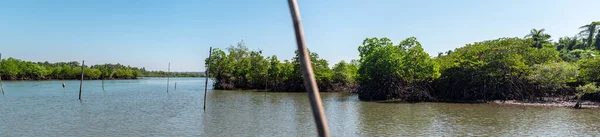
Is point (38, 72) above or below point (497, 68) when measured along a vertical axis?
below

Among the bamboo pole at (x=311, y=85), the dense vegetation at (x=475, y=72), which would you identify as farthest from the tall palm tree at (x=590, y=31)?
the bamboo pole at (x=311, y=85)

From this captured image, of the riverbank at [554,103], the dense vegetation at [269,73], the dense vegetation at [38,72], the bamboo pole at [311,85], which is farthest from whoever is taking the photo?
the dense vegetation at [38,72]

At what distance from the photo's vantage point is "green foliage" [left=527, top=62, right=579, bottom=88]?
2295 centimetres

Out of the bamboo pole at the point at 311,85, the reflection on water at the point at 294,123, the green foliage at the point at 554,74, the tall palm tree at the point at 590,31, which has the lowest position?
the reflection on water at the point at 294,123

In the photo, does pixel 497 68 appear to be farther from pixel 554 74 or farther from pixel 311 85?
pixel 311 85

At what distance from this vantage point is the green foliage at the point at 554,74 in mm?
22953

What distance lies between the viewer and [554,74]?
23.0 m

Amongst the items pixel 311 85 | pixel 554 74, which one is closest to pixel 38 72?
pixel 554 74

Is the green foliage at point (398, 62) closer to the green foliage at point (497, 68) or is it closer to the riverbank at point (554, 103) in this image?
the green foliage at point (497, 68)

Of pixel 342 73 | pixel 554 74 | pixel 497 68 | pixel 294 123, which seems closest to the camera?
pixel 294 123

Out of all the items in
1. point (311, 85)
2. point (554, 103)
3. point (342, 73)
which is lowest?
point (554, 103)

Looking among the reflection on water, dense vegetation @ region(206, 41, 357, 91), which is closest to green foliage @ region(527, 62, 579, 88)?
the reflection on water

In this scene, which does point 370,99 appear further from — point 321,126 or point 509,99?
point 321,126

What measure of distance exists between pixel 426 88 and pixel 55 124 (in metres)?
22.5
